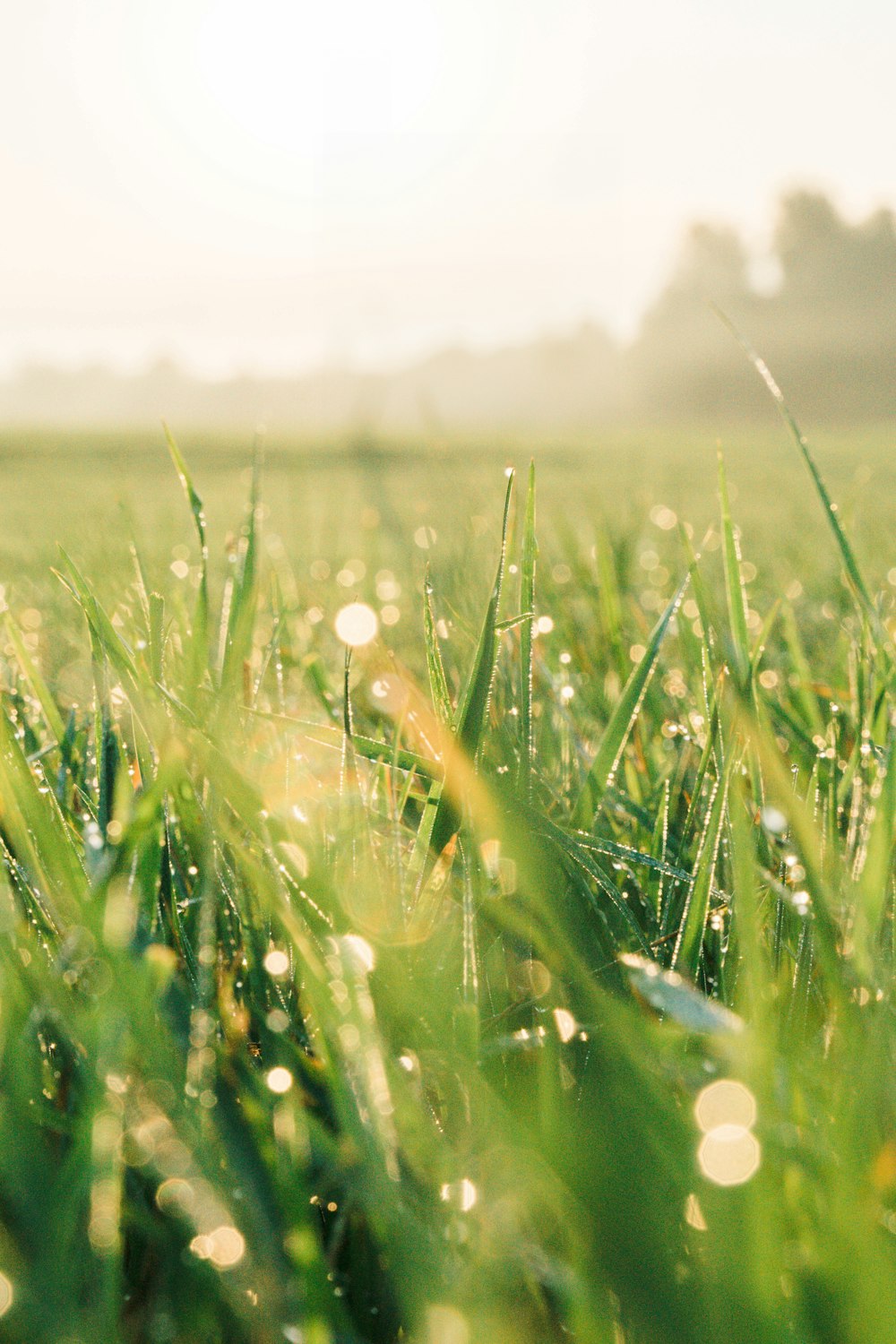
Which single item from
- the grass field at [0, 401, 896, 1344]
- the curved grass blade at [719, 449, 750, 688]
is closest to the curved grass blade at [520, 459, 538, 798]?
the grass field at [0, 401, 896, 1344]

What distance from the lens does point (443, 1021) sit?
14.4 inches

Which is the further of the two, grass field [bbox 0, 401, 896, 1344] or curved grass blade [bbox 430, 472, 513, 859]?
curved grass blade [bbox 430, 472, 513, 859]

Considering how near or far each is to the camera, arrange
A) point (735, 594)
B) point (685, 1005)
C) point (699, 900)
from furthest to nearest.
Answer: point (735, 594), point (699, 900), point (685, 1005)

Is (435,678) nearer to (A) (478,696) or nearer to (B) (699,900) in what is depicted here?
(A) (478,696)

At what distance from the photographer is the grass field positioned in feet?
0.92

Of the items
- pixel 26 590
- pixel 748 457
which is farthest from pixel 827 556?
pixel 748 457

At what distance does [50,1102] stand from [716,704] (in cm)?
35

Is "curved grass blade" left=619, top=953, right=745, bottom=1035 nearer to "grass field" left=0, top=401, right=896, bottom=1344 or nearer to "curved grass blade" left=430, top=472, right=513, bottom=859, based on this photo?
"grass field" left=0, top=401, right=896, bottom=1344

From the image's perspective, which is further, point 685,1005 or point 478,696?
point 478,696

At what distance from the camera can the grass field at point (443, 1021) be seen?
0.28 meters

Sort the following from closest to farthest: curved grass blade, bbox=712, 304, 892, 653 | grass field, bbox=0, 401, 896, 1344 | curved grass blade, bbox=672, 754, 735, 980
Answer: grass field, bbox=0, 401, 896, 1344, curved grass blade, bbox=672, 754, 735, 980, curved grass blade, bbox=712, 304, 892, 653

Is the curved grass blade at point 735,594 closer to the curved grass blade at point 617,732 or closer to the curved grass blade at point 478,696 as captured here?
the curved grass blade at point 617,732

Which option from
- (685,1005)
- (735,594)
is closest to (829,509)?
(735,594)

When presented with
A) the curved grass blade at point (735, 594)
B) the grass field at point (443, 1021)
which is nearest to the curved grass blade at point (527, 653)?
the grass field at point (443, 1021)
